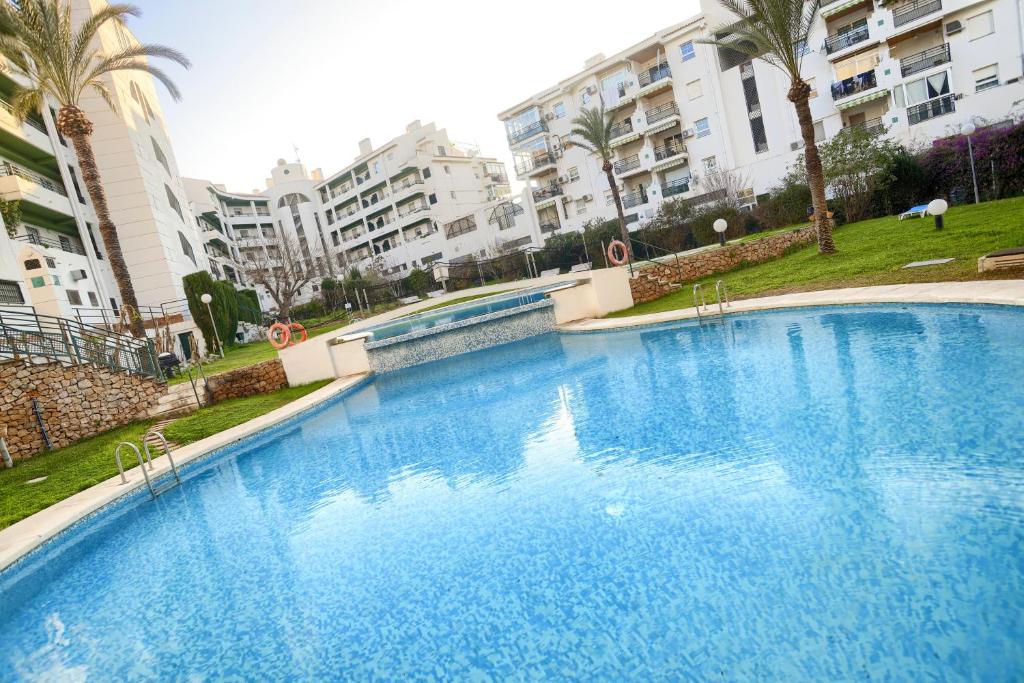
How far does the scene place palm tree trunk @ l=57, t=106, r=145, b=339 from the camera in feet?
51.6

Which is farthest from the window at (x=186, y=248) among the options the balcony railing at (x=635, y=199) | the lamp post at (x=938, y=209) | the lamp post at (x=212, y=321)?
the lamp post at (x=938, y=209)

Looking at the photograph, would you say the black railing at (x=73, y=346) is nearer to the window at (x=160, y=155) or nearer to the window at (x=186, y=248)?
the window at (x=186, y=248)

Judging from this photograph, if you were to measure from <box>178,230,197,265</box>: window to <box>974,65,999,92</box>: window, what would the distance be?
1670 inches

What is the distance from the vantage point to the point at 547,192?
44.5 m

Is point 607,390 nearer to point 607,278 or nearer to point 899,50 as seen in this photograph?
point 607,278

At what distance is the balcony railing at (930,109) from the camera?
27.0 m

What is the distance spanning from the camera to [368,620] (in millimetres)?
4277

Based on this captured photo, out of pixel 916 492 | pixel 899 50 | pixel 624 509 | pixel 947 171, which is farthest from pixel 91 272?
pixel 899 50

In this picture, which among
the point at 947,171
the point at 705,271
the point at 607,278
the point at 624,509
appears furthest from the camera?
the point at 947,171

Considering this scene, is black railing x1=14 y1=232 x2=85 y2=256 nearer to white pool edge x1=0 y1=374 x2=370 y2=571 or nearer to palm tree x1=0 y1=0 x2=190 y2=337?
palm tree x1=0 y1=0 x2=190 y2=337

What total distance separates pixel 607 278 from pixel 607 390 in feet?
27.5

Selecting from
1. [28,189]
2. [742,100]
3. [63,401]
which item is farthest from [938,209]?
[28,189]

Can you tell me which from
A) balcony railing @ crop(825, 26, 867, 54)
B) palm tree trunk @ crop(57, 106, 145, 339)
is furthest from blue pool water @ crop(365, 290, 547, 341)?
balcony railing @ crop(825, 26, 867, 54)

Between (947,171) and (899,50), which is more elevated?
(899,50)
